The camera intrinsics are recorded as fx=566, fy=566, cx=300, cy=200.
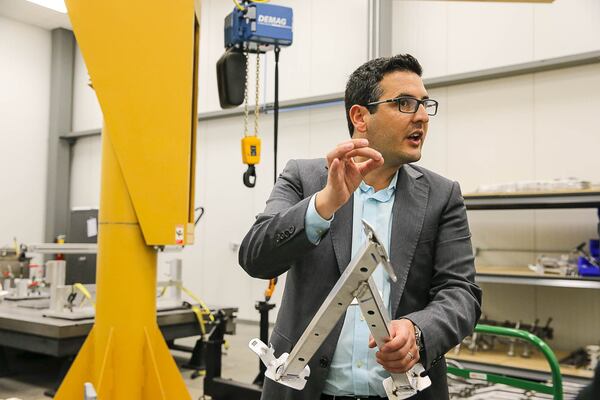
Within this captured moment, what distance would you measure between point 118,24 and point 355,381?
1808mm

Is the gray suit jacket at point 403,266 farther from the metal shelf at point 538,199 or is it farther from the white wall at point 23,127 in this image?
the white wall at point 23,127

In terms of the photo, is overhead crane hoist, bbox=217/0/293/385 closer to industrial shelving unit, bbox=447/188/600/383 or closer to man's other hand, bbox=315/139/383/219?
man's other hand, bbox=315/139/383/219

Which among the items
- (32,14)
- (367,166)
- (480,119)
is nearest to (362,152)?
(367,166)

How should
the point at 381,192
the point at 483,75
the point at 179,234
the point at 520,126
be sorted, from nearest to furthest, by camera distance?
1. the point at 381,192
2. the point at 179,234
3. the point at 520,126
4. the point at 483,75

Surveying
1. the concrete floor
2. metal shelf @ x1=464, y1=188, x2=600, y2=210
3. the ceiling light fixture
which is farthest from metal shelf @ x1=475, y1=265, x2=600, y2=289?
the ceiling light fixture

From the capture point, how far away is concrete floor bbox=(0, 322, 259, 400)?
4129 mm

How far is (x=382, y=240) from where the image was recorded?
4.36 ft

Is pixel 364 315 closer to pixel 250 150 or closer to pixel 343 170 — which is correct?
pixel 343 170

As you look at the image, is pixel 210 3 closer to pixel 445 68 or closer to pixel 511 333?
pixel 445 68

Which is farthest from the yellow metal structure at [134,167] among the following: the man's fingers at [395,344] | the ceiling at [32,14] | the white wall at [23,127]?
the white wall at [23,127]

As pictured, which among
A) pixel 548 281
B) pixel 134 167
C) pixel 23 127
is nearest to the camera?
pixel 134 167

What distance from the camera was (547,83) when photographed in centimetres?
498

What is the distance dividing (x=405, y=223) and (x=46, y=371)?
14.7ft

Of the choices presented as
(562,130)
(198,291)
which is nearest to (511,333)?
(562,130)
